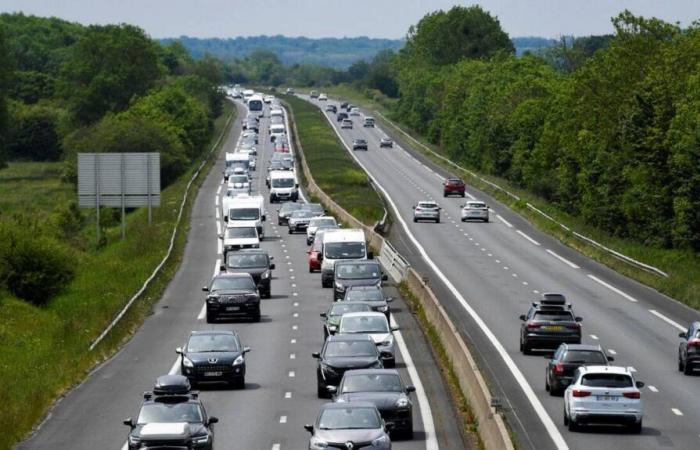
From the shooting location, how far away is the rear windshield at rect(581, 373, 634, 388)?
104 ft

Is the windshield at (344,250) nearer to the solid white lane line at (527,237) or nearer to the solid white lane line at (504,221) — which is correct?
the solid white lane line at (527,237)

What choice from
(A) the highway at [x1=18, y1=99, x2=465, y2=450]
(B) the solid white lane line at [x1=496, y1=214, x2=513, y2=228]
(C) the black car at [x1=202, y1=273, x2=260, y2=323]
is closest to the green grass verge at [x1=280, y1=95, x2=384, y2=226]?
(B) the solid white lane line at [x1=496, y1=214, x2=513, y2=228]

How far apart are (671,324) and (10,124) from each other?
12940 centimetres

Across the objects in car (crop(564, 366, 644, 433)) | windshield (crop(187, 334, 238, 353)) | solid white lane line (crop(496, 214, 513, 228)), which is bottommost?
solid white lane line (crop(496, 214, 513, 228))

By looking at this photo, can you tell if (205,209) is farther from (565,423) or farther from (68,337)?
(565,423)

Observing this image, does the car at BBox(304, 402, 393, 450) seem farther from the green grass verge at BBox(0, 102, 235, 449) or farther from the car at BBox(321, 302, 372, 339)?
the car at BBox(321, 302, 372, 339)

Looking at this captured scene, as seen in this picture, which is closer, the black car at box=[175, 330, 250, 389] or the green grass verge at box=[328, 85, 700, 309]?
the black car at box=[175, 330, 250, 389]

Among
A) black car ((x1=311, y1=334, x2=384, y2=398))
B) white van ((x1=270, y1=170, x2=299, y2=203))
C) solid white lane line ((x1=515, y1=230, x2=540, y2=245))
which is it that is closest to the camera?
black car ((x1=311, y1=334, x2=384, y2=398))

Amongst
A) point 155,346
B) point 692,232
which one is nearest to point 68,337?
point 155,346

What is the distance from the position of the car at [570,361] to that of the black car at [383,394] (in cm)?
537

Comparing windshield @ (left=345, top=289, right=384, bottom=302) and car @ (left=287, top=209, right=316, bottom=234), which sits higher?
windshield @ (left=345, top=289, right=384, bottom=302)

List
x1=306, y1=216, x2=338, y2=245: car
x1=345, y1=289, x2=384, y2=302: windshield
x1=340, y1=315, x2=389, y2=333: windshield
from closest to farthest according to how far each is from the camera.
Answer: x1=340, y1=315, x2=389, y2=333: windshield → x1=345, y1=289, x2=384, y2=302: windshield → x1=306, y1=216, x2=338, y2=245: car

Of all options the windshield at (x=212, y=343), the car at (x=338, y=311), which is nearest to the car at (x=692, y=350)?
the car at (x=338, y=311)

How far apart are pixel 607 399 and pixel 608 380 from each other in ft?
1.26
